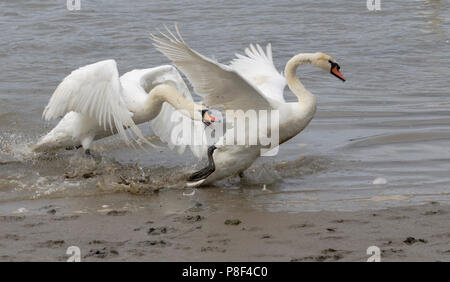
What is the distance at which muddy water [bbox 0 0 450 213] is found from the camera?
7441mm

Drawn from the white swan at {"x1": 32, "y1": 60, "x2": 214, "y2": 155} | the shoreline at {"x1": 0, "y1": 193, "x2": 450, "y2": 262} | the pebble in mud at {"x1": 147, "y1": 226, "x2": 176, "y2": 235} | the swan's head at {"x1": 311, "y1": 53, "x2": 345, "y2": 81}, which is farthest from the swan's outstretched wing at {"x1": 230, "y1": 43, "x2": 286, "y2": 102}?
the pebble in mud at {"x1": 147, "y1": 226, "x2": 176, "y2": 235}

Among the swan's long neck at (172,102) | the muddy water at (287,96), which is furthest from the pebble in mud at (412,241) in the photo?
the swan's long neck at (172,102)

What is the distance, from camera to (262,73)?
8883mm

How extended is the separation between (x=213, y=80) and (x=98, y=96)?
48.2 inches

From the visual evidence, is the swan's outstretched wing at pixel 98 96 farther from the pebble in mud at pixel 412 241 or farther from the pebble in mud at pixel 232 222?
the pebble in mud at pixel 412 241

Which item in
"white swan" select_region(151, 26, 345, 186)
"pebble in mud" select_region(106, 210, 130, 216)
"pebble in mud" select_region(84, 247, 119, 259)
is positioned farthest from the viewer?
"white swan" select_region(151, 26, 345, 186)

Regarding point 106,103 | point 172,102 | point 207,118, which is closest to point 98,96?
point 106,103

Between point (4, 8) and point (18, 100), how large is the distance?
7.21 m

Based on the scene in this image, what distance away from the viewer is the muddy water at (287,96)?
24.4 feet

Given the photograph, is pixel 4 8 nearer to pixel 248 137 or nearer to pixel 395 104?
pixel 395 104

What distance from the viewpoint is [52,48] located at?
47.0 ft

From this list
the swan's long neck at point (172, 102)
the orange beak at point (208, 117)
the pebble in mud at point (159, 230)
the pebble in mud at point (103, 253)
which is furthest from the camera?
the swan's long neck at point (172, 102)

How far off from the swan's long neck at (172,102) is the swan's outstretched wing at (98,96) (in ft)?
1.01

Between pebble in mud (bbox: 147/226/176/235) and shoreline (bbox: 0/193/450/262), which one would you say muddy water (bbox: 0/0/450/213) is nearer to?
shoreline (bbox: 0/193/450/262)
